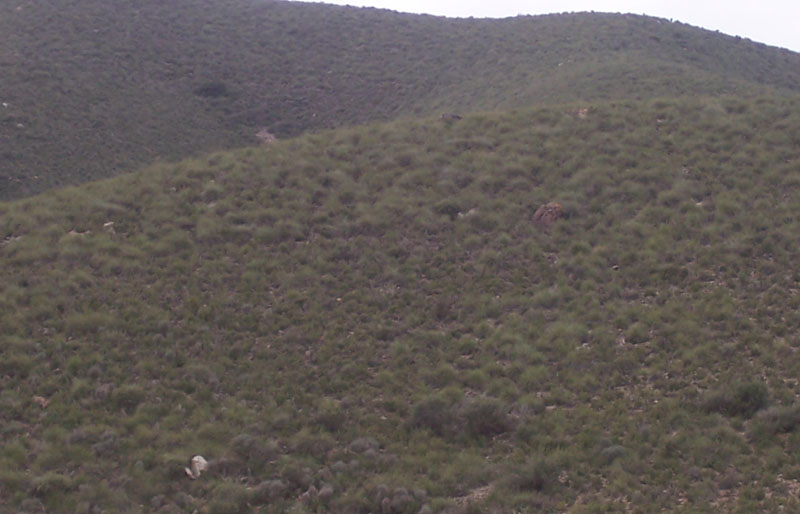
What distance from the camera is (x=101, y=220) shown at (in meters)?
20.4

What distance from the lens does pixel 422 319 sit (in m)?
17.3

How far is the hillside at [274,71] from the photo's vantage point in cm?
3450

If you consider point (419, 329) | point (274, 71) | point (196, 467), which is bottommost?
point (196, 467)

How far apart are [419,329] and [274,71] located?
32557mm

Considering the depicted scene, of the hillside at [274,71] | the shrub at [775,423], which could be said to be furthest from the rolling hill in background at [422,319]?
the hillside at [274,71]

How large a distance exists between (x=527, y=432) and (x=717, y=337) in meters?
4.53

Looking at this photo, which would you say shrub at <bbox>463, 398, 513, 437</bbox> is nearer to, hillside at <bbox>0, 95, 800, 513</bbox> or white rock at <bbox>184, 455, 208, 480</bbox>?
hillside at <bbox>0, 95, 800, 513</bbox>

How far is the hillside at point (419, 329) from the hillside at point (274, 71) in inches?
449

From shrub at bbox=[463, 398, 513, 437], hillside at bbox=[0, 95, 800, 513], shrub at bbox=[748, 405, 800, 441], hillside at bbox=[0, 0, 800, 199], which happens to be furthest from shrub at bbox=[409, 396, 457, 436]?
hillside at bbox=[0, 0, 800, 199]

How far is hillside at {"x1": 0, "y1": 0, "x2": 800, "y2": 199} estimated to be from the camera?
113 ft

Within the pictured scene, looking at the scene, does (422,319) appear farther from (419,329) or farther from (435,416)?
(435,416)

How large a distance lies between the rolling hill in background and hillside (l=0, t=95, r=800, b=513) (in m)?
0.06

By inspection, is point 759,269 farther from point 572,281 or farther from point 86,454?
point 86,454

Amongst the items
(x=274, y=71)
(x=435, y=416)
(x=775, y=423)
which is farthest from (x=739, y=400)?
(x=274, y=71)
